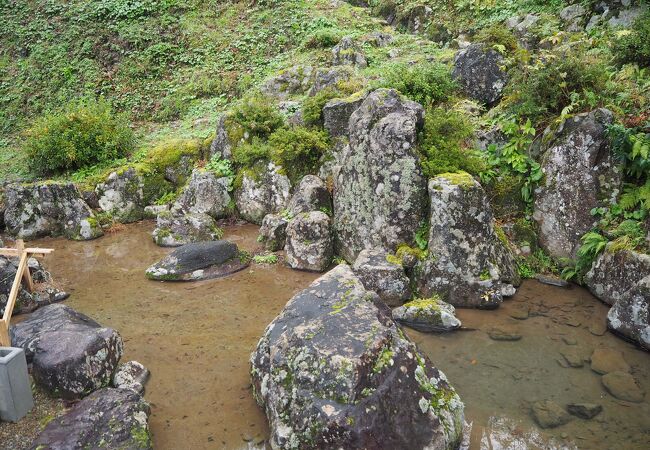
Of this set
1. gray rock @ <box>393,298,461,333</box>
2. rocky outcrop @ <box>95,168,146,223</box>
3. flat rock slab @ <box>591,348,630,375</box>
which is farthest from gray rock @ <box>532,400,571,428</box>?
rocky outcrop @ <box>95,168,146,223</box>

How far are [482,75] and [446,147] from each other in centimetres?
378

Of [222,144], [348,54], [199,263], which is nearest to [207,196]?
[222,144]

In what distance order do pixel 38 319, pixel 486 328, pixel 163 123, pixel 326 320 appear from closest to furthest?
pixel 326 320
pixel 38 319
pixel 486 328
pixel 163 123

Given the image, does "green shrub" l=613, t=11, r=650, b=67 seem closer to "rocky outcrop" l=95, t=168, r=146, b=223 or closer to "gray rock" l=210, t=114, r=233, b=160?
"gray rock" l=210, t=114, r=233, b=160

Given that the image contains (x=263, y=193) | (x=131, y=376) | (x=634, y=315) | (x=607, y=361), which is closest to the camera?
(x=131, y=376)

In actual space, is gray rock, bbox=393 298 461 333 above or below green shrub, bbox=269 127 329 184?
below

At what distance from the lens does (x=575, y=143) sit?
365 inches

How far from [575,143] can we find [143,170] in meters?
11.6

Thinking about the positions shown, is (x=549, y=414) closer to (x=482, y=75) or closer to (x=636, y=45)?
(x=636, y=45)

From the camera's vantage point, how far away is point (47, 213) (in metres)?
12.9

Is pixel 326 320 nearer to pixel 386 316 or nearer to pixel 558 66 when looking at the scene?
pixel 386 316

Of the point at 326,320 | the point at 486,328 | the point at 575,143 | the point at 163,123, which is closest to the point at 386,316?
the point at 326,320

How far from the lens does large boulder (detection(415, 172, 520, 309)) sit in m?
8.61

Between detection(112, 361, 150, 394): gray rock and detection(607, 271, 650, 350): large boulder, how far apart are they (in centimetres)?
737
